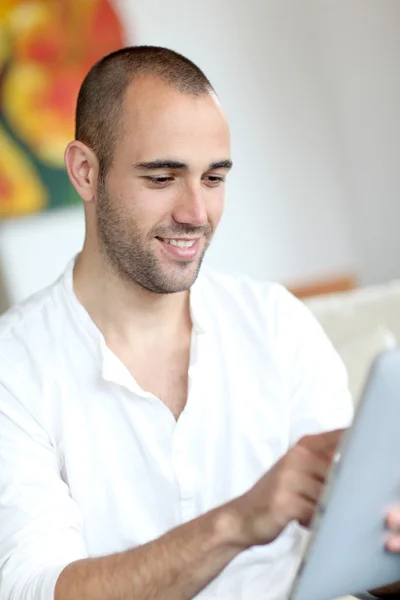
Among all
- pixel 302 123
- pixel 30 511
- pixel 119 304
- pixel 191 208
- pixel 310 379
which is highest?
pixel 302 123

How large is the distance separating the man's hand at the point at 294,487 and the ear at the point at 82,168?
752 mm

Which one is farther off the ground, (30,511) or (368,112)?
(368,112)

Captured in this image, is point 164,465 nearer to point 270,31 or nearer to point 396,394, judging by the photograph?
point 396,394

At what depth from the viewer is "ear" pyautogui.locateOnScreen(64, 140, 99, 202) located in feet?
5.18

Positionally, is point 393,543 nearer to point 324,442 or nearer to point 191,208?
point 324,442

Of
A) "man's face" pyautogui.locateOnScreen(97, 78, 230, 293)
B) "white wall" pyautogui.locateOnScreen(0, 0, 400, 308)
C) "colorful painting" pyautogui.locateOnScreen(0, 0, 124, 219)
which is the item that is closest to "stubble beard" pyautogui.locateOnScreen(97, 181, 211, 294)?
"man's face" pyautogui.locateOnScreen(97, 78, 230, 293)

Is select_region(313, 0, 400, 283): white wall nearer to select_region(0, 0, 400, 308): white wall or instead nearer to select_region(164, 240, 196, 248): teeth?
select_region(0, 0, 400, 308): white wall

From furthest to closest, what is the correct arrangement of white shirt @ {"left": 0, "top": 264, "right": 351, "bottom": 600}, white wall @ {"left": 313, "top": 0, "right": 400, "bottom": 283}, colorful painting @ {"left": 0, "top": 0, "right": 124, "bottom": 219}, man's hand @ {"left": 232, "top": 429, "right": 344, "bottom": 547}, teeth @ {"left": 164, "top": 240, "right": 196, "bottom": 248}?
white wall @ {"left": 313, "top": 0, "right": 400, "bottom": 283}
colorful painting @ {"left": 0, "top": 0, "right": 124, "bottom": 219}
teeth @ {"left": 164, "top": 240, "right": 196, "bottom": 248}
white shirt @ {"left": 0, "top": 264, "right": 351, "bottom": 600}
man's hand @ {"left": 232, "top": 429, "right": 344, "bottom": 547}

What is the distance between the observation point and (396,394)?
2.81ft

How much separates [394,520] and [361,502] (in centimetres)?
7

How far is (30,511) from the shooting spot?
4.15 feet

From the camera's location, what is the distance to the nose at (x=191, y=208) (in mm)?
1472

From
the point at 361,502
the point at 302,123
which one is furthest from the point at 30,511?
the point at 302,123

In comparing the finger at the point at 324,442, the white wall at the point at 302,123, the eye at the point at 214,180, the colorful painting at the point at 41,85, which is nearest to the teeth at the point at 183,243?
the eye at the point at 214,180
